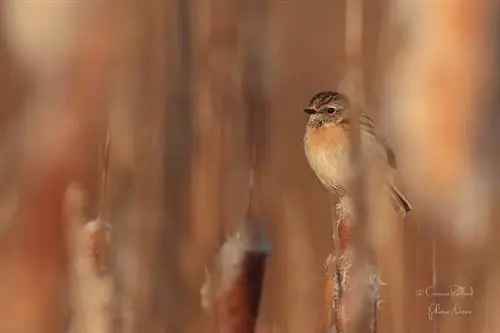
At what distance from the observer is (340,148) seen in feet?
3.51

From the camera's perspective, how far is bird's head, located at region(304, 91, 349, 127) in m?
1.07

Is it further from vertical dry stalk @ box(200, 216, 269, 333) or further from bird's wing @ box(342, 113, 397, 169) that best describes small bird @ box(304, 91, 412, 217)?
vertical dry stalk @ box(200, 216, 269, 333)

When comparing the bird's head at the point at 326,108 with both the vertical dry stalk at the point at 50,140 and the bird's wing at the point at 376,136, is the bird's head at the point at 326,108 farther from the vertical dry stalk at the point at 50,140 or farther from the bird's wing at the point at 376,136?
the vertical dry stalk at the point at 50,140

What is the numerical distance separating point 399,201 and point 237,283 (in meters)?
0.28

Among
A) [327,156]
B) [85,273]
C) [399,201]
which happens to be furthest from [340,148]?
[85,273]

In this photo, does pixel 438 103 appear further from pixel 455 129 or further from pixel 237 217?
pixel 237 217

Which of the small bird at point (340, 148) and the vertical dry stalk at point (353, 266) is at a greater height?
the small bird at point (340, 148)

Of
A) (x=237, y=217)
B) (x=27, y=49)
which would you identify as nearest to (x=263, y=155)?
(x=237, y=217)

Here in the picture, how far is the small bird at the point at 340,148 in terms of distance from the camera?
1.07 metres

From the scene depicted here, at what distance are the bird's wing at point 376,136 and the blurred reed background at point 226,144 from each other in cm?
2
